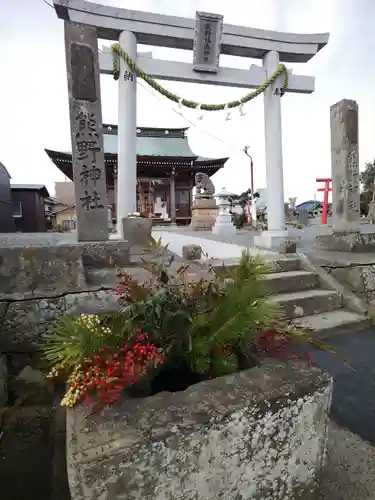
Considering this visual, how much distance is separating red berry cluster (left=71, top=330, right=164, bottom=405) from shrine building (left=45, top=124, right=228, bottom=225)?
17.2m

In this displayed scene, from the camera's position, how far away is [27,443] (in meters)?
1.91

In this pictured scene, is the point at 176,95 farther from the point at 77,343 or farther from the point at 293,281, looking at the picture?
the point at 77,343

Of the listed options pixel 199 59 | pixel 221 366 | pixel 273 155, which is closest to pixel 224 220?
pixel 273 155

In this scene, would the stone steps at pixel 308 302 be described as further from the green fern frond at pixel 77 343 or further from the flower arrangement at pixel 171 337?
the green fern frond at pixel 77 343

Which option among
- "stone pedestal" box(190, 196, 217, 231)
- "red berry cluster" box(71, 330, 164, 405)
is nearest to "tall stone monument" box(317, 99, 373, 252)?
"red berry cluster" box(71, 330, 164, 405)

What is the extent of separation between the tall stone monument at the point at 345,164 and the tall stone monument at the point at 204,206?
998 cm

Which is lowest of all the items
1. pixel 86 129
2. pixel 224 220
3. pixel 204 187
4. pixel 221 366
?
pixel 221 366

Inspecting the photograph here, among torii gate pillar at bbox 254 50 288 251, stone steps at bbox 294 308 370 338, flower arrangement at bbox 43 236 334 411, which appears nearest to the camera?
flower arrangement at bbox 43 236 334 411

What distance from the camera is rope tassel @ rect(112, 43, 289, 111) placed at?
23.4 ft

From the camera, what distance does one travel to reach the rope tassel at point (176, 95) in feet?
23.4

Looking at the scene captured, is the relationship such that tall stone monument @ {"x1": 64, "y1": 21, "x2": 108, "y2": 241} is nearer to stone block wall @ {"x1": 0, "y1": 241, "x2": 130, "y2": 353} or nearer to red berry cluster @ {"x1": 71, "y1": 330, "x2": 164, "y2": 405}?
stone block wall @ {"x1": 0, "y1": 241, "x2": 130, "y2": 353}

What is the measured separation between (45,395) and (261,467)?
74.2 inches

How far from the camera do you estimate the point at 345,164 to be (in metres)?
5.61

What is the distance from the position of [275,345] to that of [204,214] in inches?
567
